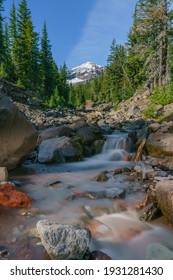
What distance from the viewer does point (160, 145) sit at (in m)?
11.6

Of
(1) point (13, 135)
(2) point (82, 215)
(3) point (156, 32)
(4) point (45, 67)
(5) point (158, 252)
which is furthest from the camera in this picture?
(4) point (45, 67)

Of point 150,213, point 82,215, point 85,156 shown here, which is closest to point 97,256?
point 82,215

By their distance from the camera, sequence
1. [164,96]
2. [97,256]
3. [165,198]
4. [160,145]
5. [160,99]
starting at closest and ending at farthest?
[97,256]
[165,198]
[160,145]
[164,96]
[160,99]

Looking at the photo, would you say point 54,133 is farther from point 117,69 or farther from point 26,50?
point 117,69

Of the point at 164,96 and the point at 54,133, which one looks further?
the point at 164,96

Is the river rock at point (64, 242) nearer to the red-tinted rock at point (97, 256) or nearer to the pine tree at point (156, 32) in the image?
the red-tinted rock at point (97, 256)

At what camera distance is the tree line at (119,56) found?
2983 centimetres

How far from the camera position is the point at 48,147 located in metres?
12.0

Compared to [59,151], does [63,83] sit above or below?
above

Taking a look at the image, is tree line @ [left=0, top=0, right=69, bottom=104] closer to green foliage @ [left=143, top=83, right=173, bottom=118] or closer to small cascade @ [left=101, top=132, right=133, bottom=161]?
green foliage @ [left=143, top=83, right=173, bottom=118]

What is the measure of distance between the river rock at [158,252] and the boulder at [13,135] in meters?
5.96

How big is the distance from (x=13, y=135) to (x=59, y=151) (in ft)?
11.0

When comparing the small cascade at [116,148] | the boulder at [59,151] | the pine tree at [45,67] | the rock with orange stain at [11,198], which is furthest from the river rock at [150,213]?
the pine tree at [45,67]

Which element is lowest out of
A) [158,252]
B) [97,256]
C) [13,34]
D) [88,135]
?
[158,252]
